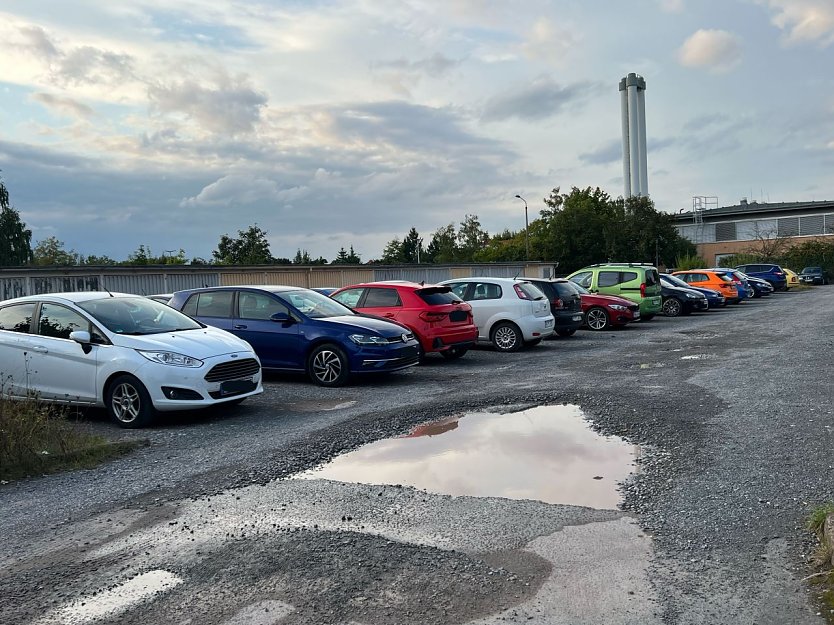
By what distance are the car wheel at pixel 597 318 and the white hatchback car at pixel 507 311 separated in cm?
514

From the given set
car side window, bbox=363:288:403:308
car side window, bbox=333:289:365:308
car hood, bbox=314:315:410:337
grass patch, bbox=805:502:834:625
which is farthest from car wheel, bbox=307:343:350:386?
grass patch, bbox=805:502:834:625

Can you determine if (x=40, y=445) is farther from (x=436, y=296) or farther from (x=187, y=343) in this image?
(x=436, y=296)

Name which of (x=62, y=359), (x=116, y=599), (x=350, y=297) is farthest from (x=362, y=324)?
(x=116, y=599)

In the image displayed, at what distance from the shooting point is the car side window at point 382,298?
1503 cm

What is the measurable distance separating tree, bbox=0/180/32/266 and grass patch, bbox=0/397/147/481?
5120 centimetres

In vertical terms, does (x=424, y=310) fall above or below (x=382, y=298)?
below

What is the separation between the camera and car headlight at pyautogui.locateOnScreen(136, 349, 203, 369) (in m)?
9.33

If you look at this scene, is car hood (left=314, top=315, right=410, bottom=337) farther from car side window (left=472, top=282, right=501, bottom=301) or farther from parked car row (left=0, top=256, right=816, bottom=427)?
car side window (left=472, top=282, right=501, bottom=301)

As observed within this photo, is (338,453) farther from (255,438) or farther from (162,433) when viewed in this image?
(162,433)

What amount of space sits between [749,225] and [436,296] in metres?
74.4

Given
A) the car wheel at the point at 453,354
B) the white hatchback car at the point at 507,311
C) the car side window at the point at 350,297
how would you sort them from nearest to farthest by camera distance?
the car side window at the point at 350,297 < the car wheel at the point at 453,354 < the white hatchback car at the point at 507,311

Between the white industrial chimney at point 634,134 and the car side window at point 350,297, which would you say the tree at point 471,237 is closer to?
the white industrial chimney at point 634,134

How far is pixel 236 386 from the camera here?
32.2 feet

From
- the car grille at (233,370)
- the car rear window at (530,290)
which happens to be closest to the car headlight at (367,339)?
the car grille at (233,370)
